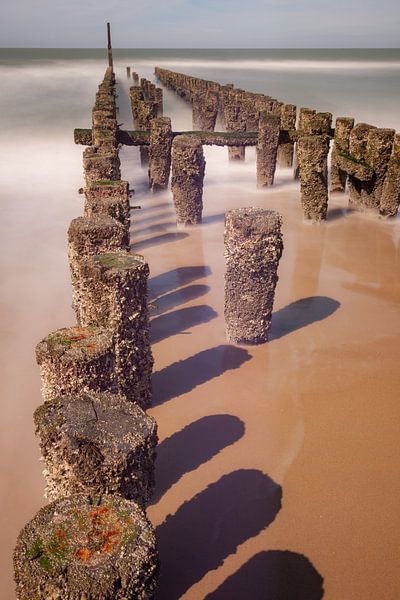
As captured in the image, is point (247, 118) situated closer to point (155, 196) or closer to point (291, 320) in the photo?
point (155, 196)

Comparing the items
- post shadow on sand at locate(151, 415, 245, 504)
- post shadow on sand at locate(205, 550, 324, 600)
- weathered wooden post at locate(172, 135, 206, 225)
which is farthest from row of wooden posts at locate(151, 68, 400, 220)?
post shadow on sand at locate(205, 550, 324, 600)

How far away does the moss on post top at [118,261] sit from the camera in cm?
416

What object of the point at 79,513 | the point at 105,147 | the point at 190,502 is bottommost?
the point at 190,502

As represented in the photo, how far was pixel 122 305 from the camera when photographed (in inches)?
165

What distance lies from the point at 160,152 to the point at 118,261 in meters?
7.33

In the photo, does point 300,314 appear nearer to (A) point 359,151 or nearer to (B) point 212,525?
(B) point 212,525

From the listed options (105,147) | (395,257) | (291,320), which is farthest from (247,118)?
(291,320)

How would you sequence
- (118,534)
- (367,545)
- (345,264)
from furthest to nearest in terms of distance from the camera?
1. (345,264)
2. (367,545)
3. (118,534)

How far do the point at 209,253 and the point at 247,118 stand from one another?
8.70m

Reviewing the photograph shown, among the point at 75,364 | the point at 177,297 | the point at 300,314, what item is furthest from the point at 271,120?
the point at 75,364

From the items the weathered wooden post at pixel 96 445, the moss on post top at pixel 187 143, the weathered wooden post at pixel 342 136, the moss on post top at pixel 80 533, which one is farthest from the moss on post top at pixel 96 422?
the weathered wooden post at pixel 342 136

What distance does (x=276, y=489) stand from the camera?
3.85 m

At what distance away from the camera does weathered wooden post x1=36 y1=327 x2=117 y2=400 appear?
3.40 meters

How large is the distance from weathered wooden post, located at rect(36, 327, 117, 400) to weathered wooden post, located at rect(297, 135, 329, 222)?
6642 millimetres
